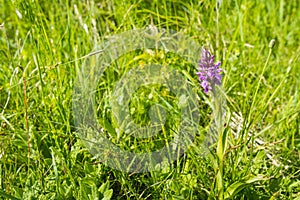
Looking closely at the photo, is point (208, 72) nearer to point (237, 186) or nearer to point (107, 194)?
point (237, 186)

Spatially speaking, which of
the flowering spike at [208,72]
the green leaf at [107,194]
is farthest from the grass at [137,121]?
the flowering spike at [208,72]

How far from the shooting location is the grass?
1.17 metres

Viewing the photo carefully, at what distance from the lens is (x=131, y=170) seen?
123 cm

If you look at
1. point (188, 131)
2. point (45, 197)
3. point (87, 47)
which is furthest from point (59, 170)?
point (87, 47)

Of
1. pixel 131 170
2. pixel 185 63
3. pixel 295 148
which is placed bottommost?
pixel 295 148

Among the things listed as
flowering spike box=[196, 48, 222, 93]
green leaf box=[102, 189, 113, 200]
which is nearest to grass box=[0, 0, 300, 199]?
green leaf box=[102, 189, 113, 200]

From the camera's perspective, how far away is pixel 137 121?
4.56 feet

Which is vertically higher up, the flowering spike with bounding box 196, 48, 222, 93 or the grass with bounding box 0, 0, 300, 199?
the flowering spike with bounding box 196, 48, 222, 93

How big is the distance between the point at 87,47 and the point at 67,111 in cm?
37

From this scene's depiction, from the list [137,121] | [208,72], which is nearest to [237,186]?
[208,72]

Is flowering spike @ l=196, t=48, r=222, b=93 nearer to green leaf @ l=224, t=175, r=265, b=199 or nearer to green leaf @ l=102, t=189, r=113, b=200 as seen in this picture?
green leaf @ l=224, t=175, r=265, b=199

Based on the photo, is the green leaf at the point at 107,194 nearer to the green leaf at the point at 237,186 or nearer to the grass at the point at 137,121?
the grass at the point at 137,121

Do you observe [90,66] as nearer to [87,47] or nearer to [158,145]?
[87,47]

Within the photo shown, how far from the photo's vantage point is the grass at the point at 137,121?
45.9 inches
